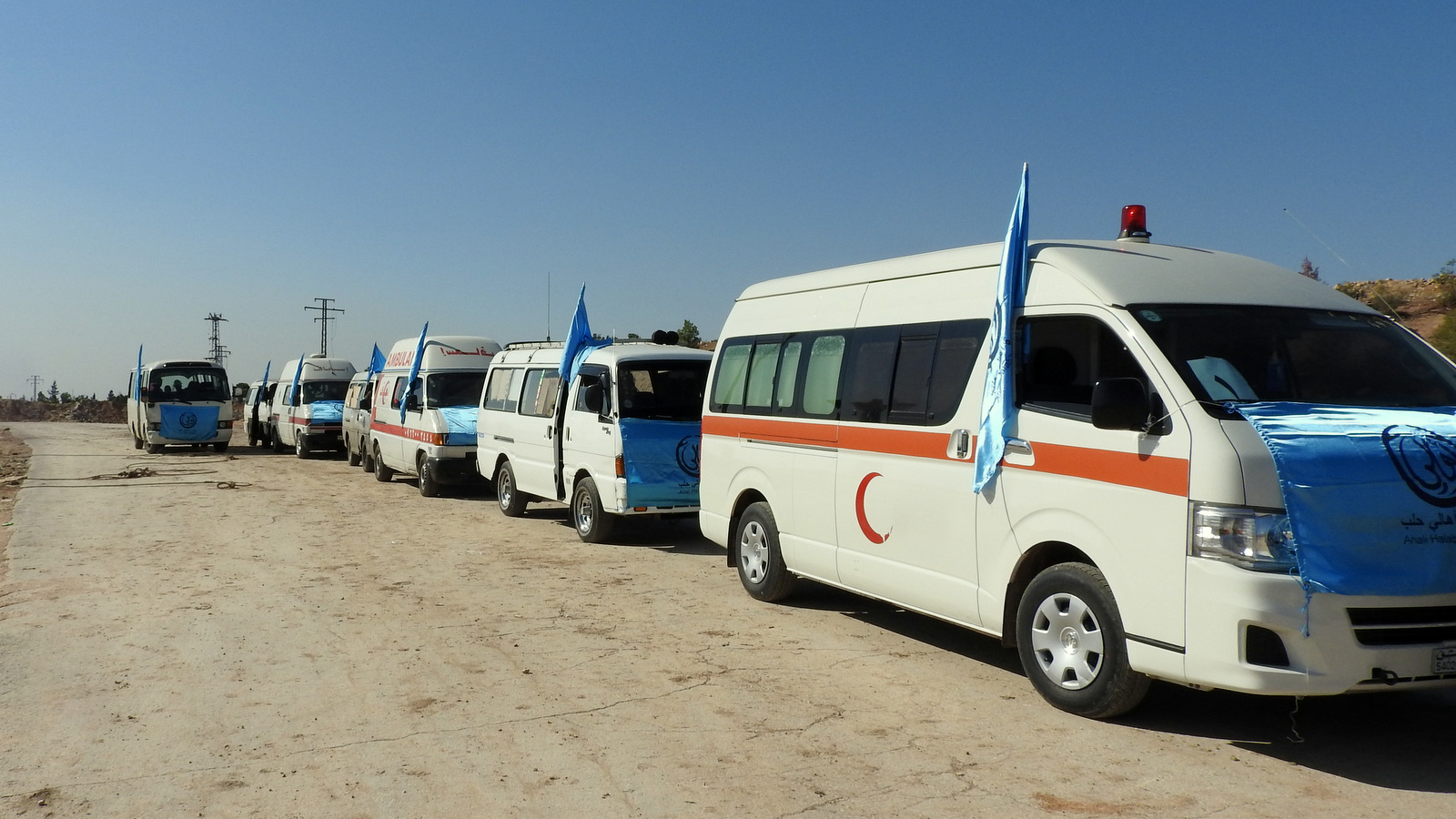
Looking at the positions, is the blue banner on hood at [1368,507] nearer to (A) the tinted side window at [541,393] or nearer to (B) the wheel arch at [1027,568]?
(B) the wheel arch at [1027,568]

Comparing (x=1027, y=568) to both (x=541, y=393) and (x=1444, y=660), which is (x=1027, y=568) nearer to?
(x=1444, y=660)

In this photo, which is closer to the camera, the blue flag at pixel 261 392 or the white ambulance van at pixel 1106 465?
the white ambulance van at pixel 1106 465

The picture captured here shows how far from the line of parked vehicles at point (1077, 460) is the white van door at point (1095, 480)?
0.01 metres

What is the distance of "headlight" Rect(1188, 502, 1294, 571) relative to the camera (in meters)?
4.72

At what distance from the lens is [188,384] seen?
30.2m

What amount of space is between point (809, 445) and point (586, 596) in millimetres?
2517

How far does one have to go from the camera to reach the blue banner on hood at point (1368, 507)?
15.4 feet

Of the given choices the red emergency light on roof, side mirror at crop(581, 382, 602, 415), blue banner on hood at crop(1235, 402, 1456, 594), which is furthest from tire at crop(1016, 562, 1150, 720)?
side mirror at crop(581, 382, 602, 415)

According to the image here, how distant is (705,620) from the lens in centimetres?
833

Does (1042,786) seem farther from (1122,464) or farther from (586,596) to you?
(586,596)

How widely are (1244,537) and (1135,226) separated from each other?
9.07ft

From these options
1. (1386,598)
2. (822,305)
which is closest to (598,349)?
(822,305)

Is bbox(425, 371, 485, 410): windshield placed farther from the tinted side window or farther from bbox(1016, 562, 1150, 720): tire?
bbox(1016, 562, 1150, 720): tire

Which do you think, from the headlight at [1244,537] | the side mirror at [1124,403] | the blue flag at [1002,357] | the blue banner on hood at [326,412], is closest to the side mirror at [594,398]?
the blue flag at [1002,357]
